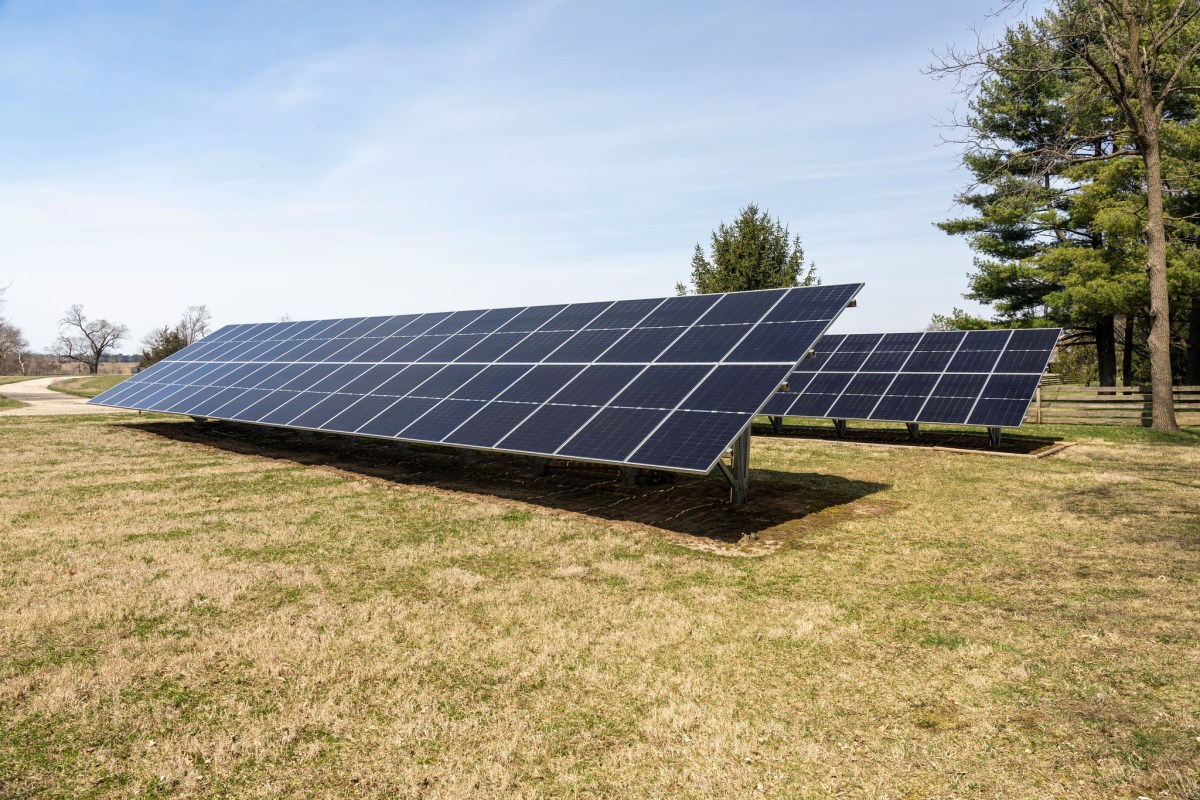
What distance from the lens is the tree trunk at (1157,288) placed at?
909 inches

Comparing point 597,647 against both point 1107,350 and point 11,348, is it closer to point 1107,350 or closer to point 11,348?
point 1107,350

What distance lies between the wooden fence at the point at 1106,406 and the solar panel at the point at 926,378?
5.21 meters

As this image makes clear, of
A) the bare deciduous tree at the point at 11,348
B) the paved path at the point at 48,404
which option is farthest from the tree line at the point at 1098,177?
the bare deciduous tree at the point at 11,348

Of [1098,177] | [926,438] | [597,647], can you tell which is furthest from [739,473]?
[1098,177]

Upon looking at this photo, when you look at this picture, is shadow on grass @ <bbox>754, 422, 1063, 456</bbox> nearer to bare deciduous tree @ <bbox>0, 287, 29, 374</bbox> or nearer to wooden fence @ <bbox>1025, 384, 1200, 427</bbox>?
wooden fence @ <bbox>1025, 384, 1200, 427</bbox>

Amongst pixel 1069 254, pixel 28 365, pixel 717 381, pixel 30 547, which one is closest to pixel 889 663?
pixel 717 381

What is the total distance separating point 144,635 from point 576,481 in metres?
9.26

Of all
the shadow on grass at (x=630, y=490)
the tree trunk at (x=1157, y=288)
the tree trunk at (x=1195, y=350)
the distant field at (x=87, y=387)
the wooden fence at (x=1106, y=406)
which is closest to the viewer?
the shadow on grass at (x=630, y=490)

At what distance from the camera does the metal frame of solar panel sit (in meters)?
20.5

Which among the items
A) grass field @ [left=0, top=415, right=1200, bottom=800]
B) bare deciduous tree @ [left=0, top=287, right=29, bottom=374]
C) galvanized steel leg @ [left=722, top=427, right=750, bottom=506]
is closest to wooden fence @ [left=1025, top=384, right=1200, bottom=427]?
grass field @ [left=0, top=415, right=1200, bottom=800]

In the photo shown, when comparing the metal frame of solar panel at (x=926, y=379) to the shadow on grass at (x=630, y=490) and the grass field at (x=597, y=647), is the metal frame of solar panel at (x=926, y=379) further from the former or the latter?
the grass field at (x=597, y=647)

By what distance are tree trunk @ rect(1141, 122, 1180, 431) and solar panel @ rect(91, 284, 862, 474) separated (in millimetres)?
15935

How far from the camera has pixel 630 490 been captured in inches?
575

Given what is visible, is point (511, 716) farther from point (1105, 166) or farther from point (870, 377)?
point (1105, 166)
